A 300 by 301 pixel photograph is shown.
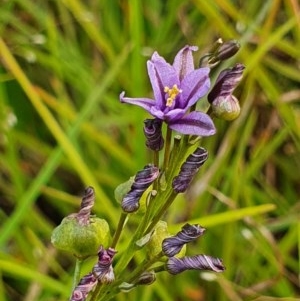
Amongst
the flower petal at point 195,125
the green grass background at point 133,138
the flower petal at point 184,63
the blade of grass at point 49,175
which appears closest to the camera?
the flower petal at point 195,125

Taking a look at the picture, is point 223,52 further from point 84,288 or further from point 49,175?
point 49,175

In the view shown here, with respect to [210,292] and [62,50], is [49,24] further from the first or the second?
[210,292]

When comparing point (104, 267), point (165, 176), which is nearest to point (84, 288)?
point (104, 267)

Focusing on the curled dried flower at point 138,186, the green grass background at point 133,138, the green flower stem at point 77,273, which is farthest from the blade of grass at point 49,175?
the curled dried flower at point 138,186

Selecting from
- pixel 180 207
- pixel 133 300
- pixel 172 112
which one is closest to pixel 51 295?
pixel 133 300

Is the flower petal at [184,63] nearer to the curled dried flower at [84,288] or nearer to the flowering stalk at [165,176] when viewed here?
the flowering stalk at [165,176]
